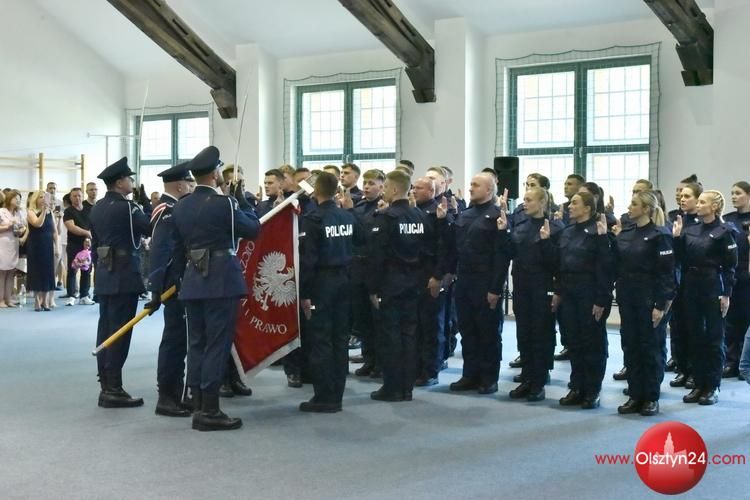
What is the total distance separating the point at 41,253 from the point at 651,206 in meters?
7.49

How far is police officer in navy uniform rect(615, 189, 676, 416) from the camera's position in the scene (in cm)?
505

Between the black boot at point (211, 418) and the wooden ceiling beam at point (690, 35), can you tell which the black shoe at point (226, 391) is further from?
the wooden ceiling beam at point (690, 35)

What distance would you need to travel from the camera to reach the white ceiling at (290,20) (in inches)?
384

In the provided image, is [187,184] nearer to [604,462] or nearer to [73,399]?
[73,399]

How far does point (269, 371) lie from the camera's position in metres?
6.57

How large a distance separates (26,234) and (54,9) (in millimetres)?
4106

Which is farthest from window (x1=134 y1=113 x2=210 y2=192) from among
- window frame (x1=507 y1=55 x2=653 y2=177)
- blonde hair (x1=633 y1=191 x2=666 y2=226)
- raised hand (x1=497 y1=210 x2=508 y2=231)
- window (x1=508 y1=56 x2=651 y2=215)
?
blonde hair (x1=633 y1=191 x2=666 y2=226)

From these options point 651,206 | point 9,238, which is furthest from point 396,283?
point 9,238

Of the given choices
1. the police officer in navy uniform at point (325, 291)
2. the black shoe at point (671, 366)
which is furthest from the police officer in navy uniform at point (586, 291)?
the black shoe at point (671, 366)

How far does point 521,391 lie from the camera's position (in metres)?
5.59

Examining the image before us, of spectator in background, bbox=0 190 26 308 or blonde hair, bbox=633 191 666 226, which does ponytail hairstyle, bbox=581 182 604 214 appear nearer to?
blonde hair, bbox=633 191 666 226

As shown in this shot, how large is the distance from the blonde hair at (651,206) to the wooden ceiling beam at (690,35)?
387cm

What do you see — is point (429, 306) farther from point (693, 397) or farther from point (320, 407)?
point (693, 397)

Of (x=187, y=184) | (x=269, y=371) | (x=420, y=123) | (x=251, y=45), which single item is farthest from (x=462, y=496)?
(x=251, y=45)
